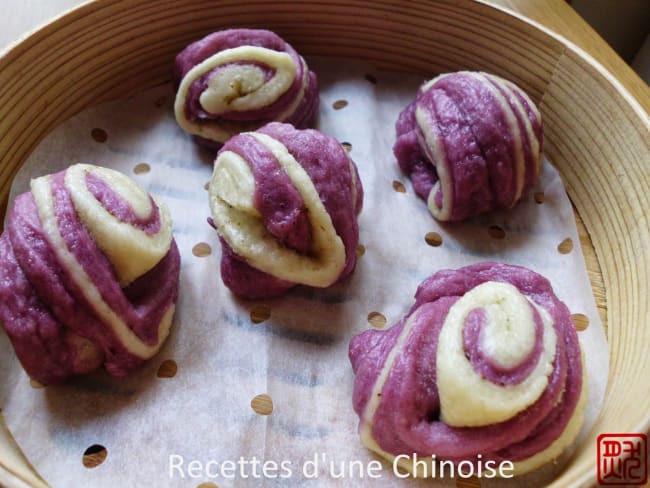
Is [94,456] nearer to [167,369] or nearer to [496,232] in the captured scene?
[167,369]

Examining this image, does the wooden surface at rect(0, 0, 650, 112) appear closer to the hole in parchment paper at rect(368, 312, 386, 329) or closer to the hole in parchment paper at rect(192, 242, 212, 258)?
the hole in parchment paper at rect(192, 242, 212, 258)

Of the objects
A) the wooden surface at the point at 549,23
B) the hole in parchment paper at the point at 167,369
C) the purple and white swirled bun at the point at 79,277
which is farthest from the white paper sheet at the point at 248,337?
the wooden surface at the point at 549,23

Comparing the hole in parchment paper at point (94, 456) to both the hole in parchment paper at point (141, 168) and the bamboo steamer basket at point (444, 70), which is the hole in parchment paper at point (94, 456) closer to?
the bamboo steamer basket at point (444, 70)

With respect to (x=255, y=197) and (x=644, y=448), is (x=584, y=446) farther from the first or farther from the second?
(x=255, y=197)

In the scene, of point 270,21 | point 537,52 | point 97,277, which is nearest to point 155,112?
point 270,21

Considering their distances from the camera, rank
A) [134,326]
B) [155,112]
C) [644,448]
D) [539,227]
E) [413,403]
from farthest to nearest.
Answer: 1. [155,112]
2. [539,227]
3. [134,326]
4. [413,403]
5. [644,448]

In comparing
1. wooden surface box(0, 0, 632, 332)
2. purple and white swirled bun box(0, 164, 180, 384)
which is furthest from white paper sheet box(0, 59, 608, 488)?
wooden surface box(0, 0, 632, 332)

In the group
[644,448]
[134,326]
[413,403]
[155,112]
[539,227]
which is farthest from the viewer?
[155,112]
